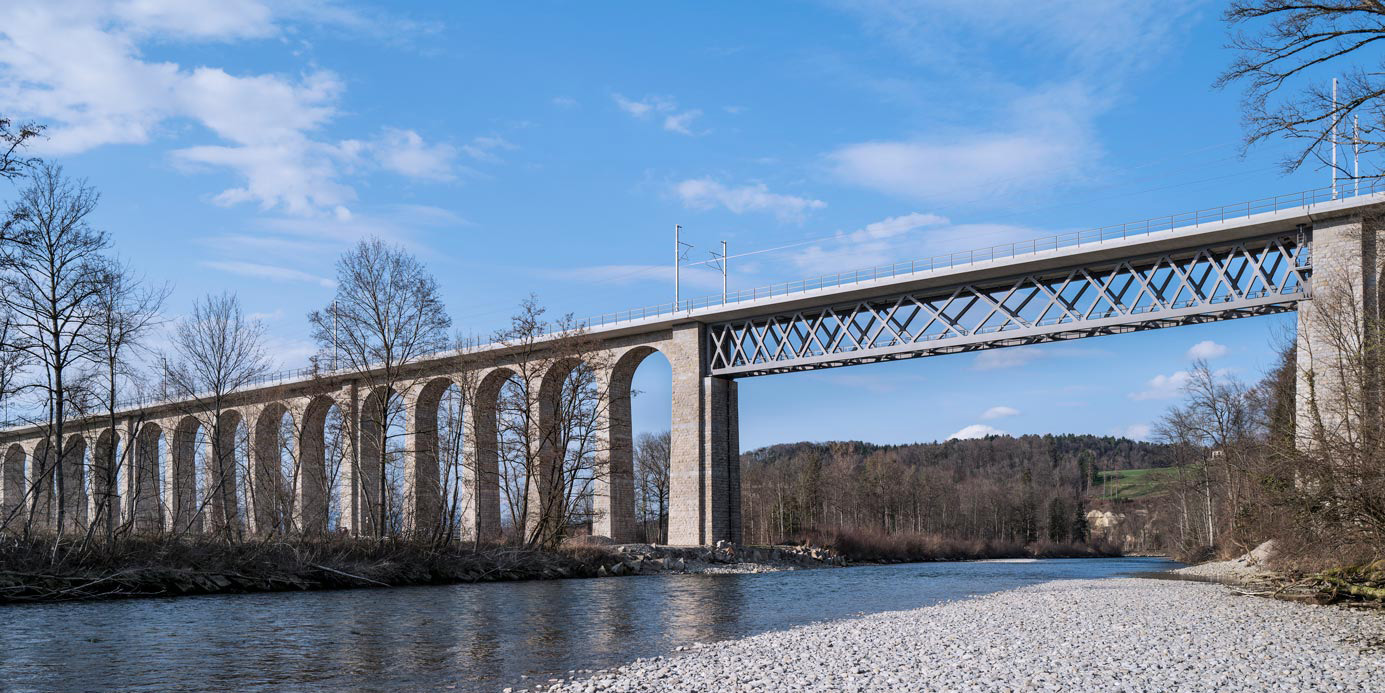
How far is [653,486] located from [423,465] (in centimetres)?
2272

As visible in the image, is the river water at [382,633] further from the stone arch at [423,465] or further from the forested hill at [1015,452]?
the forested hill at [1015,452]

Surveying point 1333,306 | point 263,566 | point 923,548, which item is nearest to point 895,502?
point 923,548

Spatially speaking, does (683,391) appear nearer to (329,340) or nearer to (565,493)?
(565,493)

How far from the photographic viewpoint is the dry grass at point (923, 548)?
5241 centimetres

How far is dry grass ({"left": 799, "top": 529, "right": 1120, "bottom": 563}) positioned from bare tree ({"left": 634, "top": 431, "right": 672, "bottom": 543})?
40.5ft

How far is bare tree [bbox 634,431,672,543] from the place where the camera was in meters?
64.1

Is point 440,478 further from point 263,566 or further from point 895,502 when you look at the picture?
point 895,502

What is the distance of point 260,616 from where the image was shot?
59.0ft

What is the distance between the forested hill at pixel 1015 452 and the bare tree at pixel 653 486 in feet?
197

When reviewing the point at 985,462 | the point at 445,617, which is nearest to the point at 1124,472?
the point at 985,462

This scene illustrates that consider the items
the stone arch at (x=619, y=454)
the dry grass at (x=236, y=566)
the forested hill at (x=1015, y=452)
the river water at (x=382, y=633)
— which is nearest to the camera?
the river water at (x=382, y=633)

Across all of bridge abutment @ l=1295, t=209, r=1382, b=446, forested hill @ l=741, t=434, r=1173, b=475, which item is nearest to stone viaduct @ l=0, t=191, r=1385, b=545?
bridge abutment @ l=1295, t=209, r=1382, b=446

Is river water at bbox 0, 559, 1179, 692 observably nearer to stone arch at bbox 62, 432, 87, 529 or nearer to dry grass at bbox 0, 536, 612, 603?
dry grass at bbox 0, 536, 612, 603

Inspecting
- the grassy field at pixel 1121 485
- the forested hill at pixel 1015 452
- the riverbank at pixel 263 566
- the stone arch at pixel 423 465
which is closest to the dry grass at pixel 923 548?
the riverbank at pixel 263 566
